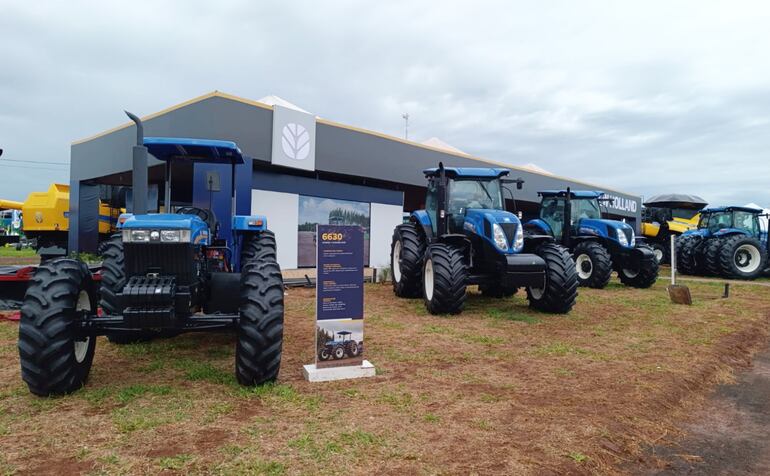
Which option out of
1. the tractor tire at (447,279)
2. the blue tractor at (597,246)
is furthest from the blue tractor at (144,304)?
the blue tractor at (597,246)

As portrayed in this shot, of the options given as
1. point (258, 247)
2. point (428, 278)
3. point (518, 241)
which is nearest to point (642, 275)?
point (518, 241)

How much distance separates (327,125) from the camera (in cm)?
1442

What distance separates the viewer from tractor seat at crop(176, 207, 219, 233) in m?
5.20

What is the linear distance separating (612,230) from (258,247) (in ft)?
33.5

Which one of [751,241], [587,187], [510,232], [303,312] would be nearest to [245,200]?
[303,312]

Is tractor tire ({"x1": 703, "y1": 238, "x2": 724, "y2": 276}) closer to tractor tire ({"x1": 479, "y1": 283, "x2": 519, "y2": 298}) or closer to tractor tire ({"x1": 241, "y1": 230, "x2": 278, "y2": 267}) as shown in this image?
tractor tire ({"x1": 479, "y1": 283, "x2": 519, "y2": 298})

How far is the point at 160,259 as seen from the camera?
166 inches

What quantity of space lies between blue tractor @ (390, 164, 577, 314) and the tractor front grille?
178 inches

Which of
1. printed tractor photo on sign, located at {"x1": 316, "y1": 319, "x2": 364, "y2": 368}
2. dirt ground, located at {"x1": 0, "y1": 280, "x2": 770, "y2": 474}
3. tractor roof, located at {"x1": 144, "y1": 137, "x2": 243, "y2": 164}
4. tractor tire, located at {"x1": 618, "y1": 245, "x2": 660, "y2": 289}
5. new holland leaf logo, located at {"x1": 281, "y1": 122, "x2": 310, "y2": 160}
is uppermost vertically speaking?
new holland leaf logo, located at {"x1": 281, "y1": 122, "x2": 310, "y2": 160}

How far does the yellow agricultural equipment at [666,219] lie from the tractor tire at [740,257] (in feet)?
10.5

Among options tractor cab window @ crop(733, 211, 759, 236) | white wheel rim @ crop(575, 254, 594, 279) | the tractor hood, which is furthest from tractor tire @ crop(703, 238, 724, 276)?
white wheel rim @ crop(575, 254, 594, 279)

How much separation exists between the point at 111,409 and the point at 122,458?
965 mm

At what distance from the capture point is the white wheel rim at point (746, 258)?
16234 millimetres

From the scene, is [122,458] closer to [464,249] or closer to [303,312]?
[303,312]
